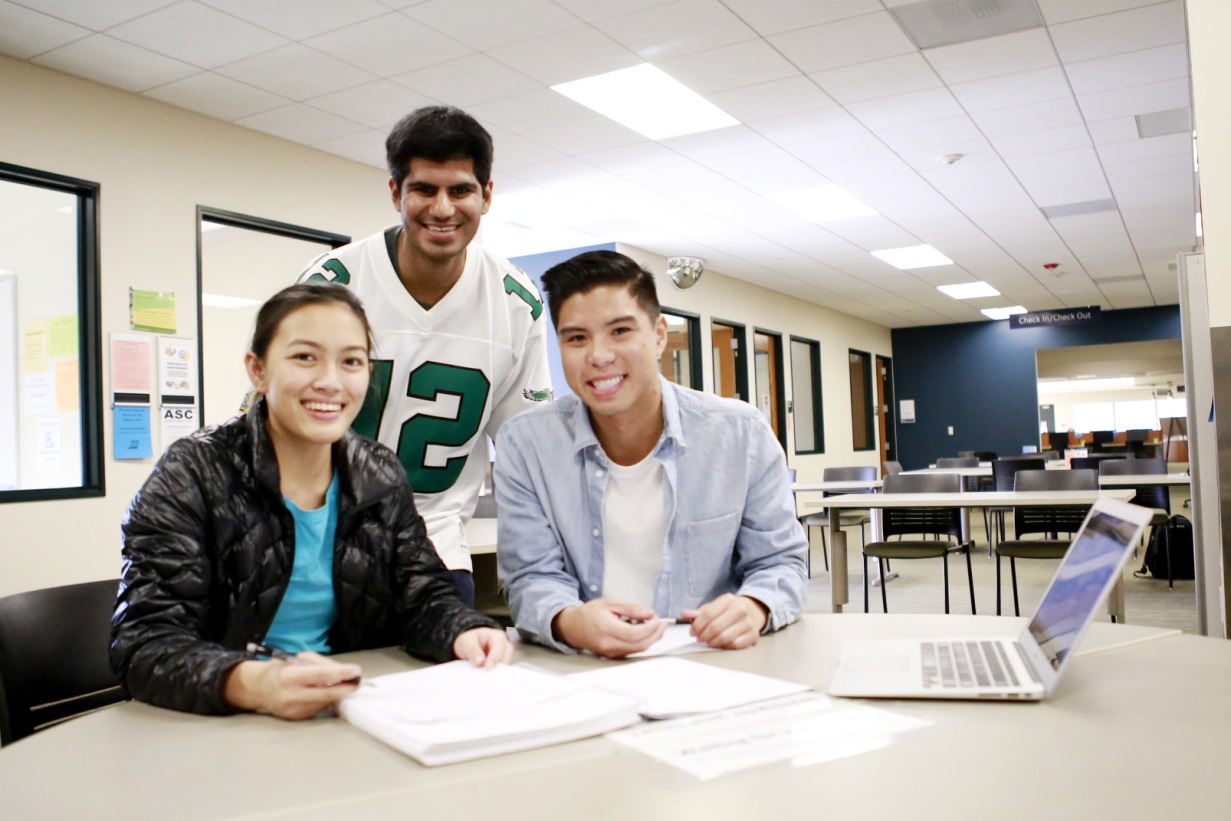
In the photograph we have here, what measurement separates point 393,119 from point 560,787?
196 inches

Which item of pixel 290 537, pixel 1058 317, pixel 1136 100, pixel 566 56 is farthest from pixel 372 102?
pixel 1058 317

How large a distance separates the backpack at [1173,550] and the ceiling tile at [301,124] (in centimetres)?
570

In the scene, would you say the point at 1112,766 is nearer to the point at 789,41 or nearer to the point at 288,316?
the point at 288,316

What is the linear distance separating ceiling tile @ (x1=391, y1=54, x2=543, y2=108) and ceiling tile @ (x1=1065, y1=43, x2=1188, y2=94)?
9.35 ft

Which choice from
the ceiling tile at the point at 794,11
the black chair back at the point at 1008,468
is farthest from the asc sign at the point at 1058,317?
the ceiling tile at the point at 794,11

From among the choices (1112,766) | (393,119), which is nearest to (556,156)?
(393,119)

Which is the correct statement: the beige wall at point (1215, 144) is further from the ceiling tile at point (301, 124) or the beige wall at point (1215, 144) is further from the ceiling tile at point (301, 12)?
the ceiling tile at point (301, 124)

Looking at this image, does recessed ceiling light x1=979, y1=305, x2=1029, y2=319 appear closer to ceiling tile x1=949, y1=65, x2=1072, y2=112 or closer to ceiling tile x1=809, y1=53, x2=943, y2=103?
ceiling tile x1=949, y1=65, x2=1072, y2=112

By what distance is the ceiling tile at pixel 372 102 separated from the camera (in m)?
4.80

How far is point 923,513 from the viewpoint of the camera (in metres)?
5.40

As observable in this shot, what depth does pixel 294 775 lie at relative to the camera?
0.88 meters

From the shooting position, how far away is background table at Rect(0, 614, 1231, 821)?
777 millimetres

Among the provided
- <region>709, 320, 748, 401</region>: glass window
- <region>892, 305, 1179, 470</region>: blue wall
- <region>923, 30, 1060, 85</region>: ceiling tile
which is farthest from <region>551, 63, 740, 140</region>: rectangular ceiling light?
<region>892, 305, 1179, 470</region>: blue wall

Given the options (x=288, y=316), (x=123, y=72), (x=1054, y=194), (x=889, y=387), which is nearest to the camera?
(x=288, y=316)
